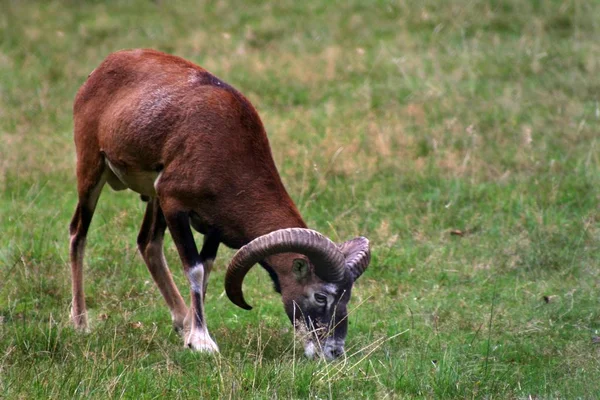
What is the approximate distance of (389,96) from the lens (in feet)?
41.5

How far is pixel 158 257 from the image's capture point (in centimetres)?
767

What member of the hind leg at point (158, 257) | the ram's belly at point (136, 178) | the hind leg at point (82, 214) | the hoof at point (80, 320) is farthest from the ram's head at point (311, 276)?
the hind leg at point (82, 214)

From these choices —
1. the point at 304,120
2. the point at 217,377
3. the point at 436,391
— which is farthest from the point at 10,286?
the point at 304,120

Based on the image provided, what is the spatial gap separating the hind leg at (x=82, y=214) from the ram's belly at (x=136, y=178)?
0.12m

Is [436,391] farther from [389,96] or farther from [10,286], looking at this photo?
[389,96]

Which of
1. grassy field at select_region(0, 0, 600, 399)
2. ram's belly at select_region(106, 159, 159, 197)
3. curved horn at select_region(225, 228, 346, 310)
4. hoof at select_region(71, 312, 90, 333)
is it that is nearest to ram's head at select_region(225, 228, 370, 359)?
Answer: curved horn at select_region(225, 228, 346, 310)

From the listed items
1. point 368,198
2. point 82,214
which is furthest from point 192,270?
point 368,198

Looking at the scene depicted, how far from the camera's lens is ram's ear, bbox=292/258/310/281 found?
259 inches

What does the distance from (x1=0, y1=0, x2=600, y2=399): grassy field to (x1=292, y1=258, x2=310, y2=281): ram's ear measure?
474 mm

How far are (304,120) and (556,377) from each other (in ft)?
20.5

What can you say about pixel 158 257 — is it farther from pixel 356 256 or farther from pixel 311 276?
pixel 356 256

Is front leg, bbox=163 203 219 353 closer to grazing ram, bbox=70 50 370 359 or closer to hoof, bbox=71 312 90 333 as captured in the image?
grazing ram, bbox=70 50 370 359

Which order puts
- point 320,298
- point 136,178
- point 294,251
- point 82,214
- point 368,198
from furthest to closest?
point 368,198
point 82,214
point 136,178
point 320,298
point 294,251

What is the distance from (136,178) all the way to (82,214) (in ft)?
2.20
